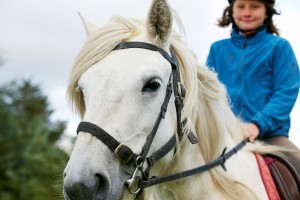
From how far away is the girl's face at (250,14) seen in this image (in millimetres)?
5550

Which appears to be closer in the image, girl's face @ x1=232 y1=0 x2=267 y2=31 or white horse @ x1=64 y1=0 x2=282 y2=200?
white horse @ x1=64 y1=0 x2=282 y2=200

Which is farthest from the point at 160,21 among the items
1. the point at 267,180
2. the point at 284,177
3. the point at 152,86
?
the point at 284,177

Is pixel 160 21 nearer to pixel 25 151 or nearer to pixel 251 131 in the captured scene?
pixel 251 131

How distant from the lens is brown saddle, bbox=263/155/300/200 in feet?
14.1

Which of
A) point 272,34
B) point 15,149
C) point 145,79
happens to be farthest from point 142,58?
point 15,149

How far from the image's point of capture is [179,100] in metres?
3.82

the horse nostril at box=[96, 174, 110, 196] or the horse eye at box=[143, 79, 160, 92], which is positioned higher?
the horse eye at box=[143, 79, 160, 92]

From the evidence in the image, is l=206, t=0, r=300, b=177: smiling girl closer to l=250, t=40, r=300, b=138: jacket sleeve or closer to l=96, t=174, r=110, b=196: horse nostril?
l=250, t=40, r=300, b=138: jacket sleeve

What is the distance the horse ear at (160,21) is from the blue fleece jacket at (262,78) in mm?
1340

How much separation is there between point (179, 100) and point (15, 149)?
36.8 metres

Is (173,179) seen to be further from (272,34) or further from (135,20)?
(272,34)

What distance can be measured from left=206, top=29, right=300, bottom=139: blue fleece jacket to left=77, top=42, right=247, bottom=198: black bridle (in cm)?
106

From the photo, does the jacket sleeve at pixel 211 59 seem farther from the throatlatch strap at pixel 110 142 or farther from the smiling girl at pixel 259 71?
the throatlatch strap at pixel 110 142

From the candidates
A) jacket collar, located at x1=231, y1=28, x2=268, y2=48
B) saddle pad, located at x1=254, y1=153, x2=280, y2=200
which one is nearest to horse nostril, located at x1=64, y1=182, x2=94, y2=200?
saddle pad, located at x1=254, y1=153, x2=280, y2=200
